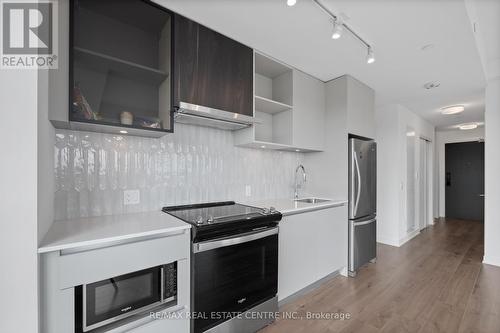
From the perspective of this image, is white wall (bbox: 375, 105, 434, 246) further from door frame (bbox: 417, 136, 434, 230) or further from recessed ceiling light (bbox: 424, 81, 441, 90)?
door frame (bbox: 417, 136, 434, 230)

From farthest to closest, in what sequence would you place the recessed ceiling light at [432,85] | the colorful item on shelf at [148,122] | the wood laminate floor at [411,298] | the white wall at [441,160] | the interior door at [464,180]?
the white wall at [441,160]
the interior door at [464,180]
the recessed ceiling light at [432,85]
the wood laminate floor at [411,298]
the colorful item on shelf at [148,122]

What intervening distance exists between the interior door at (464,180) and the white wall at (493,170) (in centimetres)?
368

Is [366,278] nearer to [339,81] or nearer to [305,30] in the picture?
[339,81]

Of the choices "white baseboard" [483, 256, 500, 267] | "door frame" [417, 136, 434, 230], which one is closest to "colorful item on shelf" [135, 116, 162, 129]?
"white baseboard" [483, 256, 500, 267]

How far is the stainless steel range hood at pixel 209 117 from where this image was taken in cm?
177

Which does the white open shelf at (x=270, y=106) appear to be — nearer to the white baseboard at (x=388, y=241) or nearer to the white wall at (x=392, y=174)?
the white wall at (x=392, y=174)

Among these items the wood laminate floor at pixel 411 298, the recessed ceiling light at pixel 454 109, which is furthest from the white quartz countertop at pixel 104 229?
the recessed ceiling light at pixel 454 109

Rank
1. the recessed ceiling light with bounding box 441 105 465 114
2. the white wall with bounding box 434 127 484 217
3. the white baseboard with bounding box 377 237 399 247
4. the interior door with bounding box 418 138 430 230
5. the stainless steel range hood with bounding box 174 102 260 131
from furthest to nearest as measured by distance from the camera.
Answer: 1. the white wall with bounding box 434 127 484 217
2. the interior door with bounding box 418 138 430 230
3. the recessed ceiling light with bounding box 441 105 465 114
4. the white baseboard with bounding box 377 237 399 247
5. the stainless steel range hood with bounding box 174 102 260 131

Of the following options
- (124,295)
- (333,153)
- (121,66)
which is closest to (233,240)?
(124,295)

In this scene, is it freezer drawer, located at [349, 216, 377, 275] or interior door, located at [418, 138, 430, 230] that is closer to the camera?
freezer drawer, located at [349, 216, 377, 275]

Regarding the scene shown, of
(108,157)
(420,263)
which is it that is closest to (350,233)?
(420,263)

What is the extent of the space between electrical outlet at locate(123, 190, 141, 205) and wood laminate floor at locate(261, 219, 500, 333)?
149 centimetres

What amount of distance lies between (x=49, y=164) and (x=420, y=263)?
14.1 ft

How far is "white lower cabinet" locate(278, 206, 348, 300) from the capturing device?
85.5 inches
